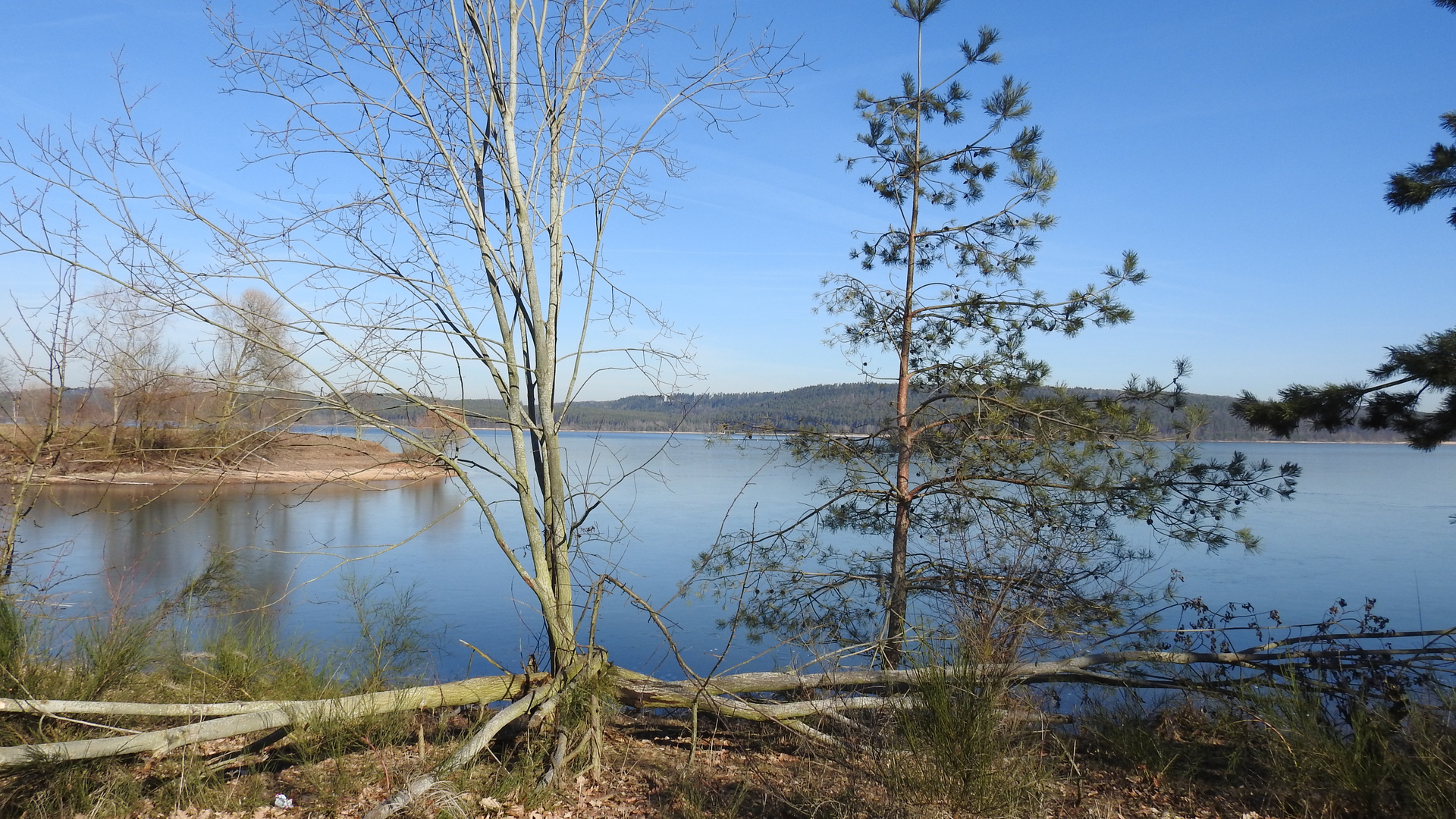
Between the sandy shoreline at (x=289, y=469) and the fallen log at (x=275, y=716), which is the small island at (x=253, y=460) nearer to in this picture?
the sandy shoreline at (x=289, y=469)

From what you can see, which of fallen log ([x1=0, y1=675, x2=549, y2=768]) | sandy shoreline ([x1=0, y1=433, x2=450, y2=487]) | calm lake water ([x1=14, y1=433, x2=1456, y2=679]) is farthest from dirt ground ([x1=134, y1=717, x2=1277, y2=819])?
sandy shoreline ([x1=0, y1=433, x2=450, y2=487])

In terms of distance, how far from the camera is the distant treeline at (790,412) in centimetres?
500

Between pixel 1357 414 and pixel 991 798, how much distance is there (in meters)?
4.25

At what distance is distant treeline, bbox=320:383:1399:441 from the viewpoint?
500 centimetres

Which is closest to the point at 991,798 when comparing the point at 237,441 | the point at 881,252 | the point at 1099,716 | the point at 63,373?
the point at 1099,716

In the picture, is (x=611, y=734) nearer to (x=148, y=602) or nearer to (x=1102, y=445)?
(x=1102, y=445)

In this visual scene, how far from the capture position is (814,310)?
8305mm

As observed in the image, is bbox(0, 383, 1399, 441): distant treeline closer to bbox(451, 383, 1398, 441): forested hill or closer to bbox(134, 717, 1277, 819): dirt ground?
bbox(451, 383, 1398, 441): forested hill

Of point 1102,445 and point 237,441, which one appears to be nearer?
point 237,441

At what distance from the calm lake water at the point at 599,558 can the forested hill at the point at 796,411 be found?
0.97 ft

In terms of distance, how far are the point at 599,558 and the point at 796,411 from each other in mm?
3261

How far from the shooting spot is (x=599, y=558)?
589cm

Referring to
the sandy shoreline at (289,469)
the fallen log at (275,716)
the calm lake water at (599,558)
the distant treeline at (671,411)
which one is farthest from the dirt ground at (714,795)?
the distant treeline at (671,411)

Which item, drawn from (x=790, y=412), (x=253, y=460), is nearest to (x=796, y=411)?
(x=790, y=412)
